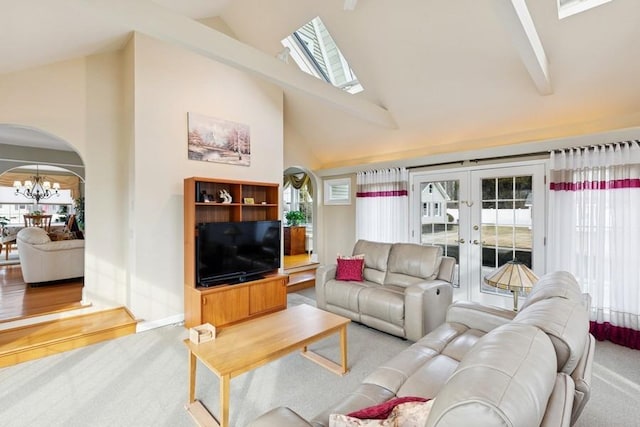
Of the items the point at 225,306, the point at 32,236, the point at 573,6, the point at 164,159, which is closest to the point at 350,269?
the point at 225,306

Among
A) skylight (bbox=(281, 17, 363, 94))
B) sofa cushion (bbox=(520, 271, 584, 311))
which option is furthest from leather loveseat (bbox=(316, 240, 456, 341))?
skylight (bbox=(281, 17, 363, 94))

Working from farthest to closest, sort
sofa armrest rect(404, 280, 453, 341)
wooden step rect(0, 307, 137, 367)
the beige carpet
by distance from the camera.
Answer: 1. sofa armrest rect(404, 280, 453, 341)
2. wooden step rect(0, 307, 137, 367)
3. the beige carpet

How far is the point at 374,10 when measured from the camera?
11.0 ft

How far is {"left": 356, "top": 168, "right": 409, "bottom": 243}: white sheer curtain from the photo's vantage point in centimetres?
497

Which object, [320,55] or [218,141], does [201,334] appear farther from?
[320,55]

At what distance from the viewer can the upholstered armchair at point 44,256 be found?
15.0 ft

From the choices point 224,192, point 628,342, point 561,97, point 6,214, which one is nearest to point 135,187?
point 224,192

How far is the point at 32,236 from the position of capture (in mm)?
4586

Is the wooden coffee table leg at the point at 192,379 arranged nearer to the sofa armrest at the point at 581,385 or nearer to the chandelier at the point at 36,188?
the sofa armrest at the point at 581,385

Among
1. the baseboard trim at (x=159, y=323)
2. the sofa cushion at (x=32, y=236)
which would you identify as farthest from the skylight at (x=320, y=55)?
the sofa cushion at (x=32, y=236)

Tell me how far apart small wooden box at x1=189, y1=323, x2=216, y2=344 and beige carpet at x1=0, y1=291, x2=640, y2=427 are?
45 centimetres

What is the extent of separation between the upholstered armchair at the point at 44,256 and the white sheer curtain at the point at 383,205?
4648 mm

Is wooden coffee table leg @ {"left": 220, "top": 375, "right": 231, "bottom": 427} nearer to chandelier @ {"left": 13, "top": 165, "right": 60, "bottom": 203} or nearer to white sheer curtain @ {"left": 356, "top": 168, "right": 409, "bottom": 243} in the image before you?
white sheer curtain @ {"left": 356, "top": 168, "right": 409, "bottom": 243}

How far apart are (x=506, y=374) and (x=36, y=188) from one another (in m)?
11.1
